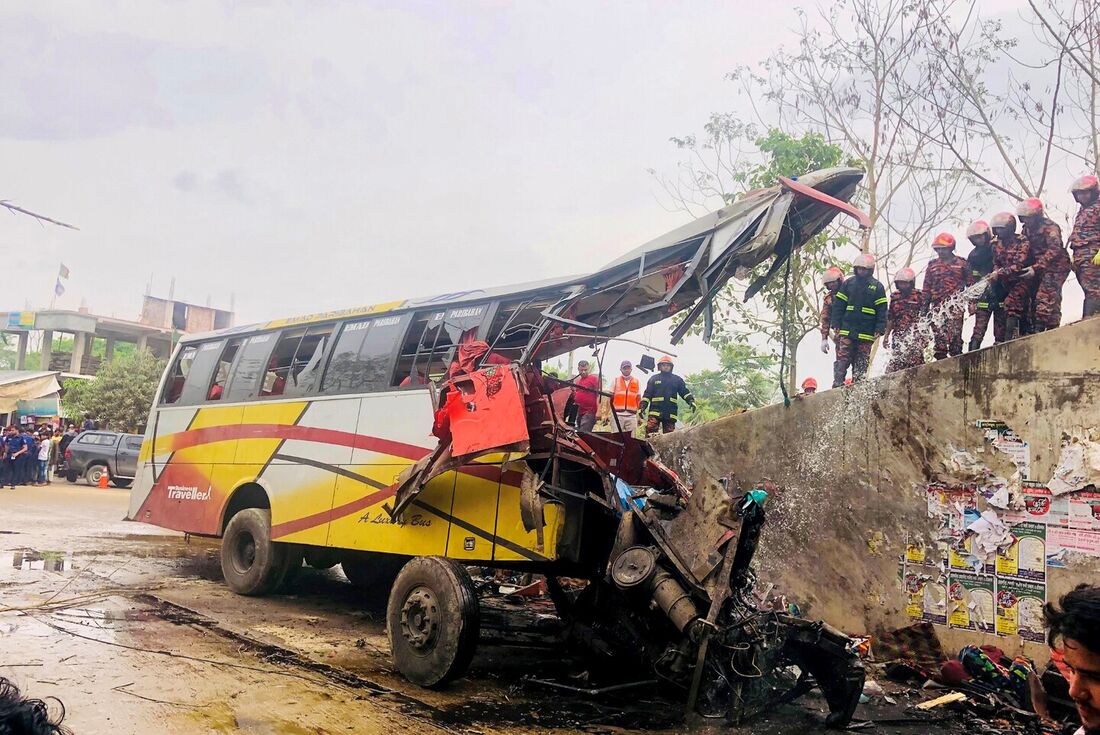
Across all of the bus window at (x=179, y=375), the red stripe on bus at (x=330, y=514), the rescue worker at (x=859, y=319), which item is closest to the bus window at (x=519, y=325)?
the red stripe on bus at (x=330, y=514)

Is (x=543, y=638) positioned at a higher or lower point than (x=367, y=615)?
higher

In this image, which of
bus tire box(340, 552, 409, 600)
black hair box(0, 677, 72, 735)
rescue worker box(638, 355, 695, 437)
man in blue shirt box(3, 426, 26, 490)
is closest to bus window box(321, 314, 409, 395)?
bus tire box(340, 552, 409, 600)

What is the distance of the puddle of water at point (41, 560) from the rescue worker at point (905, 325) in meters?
9.61

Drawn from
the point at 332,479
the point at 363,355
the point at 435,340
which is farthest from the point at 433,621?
the point at 363,355

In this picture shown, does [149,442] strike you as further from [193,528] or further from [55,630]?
[55,630]

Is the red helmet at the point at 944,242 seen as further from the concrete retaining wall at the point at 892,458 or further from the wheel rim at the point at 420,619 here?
the wheel rim at the point at 420,619

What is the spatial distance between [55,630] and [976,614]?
7306 mm

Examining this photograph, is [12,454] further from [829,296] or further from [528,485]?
[829,296]

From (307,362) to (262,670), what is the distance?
12.0 feet

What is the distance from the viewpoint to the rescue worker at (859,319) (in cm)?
769

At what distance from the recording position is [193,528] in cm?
884

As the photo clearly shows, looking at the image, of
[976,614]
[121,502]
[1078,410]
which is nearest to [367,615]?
[976,614]

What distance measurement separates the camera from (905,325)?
7.70 metres

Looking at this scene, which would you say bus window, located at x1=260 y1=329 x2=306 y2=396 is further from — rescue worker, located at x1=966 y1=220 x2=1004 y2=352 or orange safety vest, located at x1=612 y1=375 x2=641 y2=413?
rescue worker, located at x1=966 y1=220 x2=1004 y2=352
